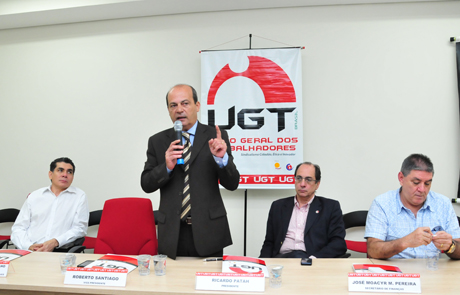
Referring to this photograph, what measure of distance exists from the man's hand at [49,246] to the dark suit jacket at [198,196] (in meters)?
1.61

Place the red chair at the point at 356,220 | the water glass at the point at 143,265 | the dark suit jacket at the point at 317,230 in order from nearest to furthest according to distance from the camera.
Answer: the water glass at the point at 143,265 < the dark suit jacket at the point at 317,230 < the red chair at the point at 356,220

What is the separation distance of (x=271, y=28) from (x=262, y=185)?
5.85ft

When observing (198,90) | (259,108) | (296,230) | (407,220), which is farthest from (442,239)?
(198,90)

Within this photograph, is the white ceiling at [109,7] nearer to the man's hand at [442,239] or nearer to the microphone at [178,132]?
the microphone at [178,132]

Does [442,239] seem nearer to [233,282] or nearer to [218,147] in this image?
[233,282]

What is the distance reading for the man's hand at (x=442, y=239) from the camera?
1.83 metres

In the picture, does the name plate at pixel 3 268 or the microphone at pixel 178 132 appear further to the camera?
the microphone at pixel 178 132

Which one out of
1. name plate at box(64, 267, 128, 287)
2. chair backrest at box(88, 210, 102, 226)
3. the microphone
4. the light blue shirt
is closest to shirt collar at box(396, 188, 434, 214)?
the light blue shirt

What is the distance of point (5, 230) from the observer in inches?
167

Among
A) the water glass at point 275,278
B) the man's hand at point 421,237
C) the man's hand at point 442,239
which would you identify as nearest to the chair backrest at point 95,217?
the water glass at point 275,278

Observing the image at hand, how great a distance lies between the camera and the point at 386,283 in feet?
4.90

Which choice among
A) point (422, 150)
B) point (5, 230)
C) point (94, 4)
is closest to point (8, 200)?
point (5, 230)

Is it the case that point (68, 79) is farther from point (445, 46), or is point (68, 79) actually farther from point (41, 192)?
point (445, 46)

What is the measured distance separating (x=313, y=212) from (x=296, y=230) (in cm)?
20
